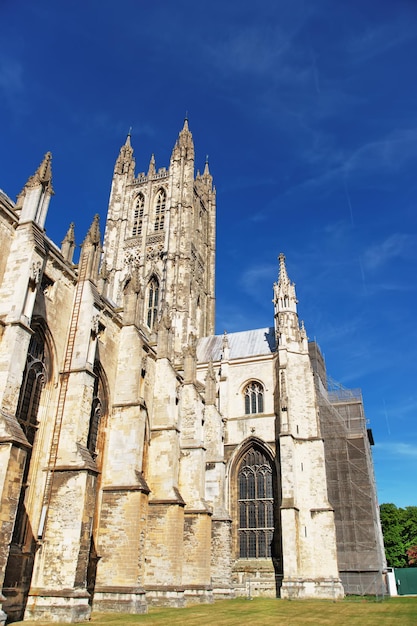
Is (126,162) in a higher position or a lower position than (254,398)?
higher

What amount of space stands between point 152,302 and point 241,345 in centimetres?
931

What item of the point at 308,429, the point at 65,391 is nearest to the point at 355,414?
the point at 308,429

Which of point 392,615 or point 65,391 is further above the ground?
point 65,391

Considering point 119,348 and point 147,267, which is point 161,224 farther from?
point 119,348

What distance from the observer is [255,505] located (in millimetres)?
28094

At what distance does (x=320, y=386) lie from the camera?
1323 inches

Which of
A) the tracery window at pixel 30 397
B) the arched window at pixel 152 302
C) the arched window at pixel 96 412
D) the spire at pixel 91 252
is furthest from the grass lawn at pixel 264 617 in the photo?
the arched window at pixel 152 302

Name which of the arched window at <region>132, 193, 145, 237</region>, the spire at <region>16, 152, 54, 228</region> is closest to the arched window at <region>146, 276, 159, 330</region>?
the arched window at <region>132, 193, 145, 237</region>

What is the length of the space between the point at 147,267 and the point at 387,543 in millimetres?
38018

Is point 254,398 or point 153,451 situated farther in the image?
point 254,398

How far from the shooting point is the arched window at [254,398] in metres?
31.4

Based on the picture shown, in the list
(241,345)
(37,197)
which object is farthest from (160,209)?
(37,197)

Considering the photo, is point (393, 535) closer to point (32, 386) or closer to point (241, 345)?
point (241, 345)

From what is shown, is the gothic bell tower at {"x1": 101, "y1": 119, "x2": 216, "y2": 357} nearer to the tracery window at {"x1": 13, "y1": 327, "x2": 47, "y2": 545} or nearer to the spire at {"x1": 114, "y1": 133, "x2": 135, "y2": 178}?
the spire at {"x1": 114, "y1": 133, "x2": 135, "y2": 178}
